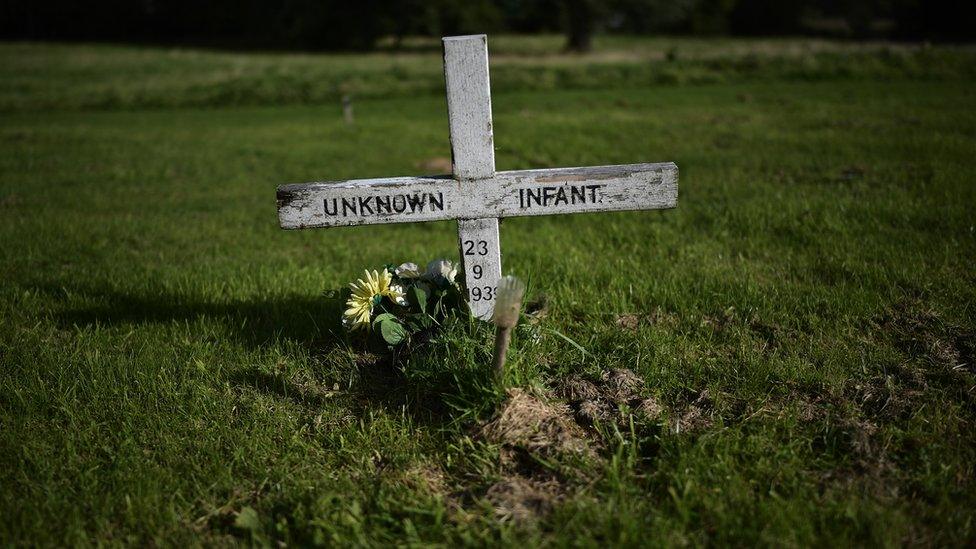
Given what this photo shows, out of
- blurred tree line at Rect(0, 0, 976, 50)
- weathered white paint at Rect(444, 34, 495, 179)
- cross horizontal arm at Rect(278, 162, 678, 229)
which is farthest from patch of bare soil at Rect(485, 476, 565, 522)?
blurred tree line at Rect(0, 0, 976, 50)

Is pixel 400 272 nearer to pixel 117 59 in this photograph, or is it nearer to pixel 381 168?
pixel 381 168

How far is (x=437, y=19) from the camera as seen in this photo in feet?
182

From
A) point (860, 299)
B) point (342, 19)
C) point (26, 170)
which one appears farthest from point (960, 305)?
point (342, 19)

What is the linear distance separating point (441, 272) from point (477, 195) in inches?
19.9

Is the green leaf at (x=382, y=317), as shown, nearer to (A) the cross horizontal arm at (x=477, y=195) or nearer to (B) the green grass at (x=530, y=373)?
(B) the green grass at (x=530, y=373)

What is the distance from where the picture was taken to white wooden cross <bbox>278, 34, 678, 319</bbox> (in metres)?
3.05

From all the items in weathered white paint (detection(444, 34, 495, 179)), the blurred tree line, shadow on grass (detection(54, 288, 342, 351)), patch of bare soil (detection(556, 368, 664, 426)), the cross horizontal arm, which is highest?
the blurred tree line

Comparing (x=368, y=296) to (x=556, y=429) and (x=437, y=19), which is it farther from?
(x=437, y=19)

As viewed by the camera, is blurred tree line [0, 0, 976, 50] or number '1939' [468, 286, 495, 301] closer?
number '1939' [468, 286, 495, 301]

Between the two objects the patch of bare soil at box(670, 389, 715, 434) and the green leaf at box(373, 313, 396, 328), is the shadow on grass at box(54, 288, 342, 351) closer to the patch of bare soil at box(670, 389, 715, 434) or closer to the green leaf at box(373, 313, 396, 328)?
the green leaf at box(373, 313, 396, 328)

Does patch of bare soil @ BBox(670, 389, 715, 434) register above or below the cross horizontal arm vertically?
below

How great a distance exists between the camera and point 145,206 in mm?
7656

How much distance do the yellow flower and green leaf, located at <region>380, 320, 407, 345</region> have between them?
0.13 meters

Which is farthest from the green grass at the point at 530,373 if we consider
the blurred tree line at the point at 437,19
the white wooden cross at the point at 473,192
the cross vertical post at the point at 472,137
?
the blurred tree line at the point at 437,19
